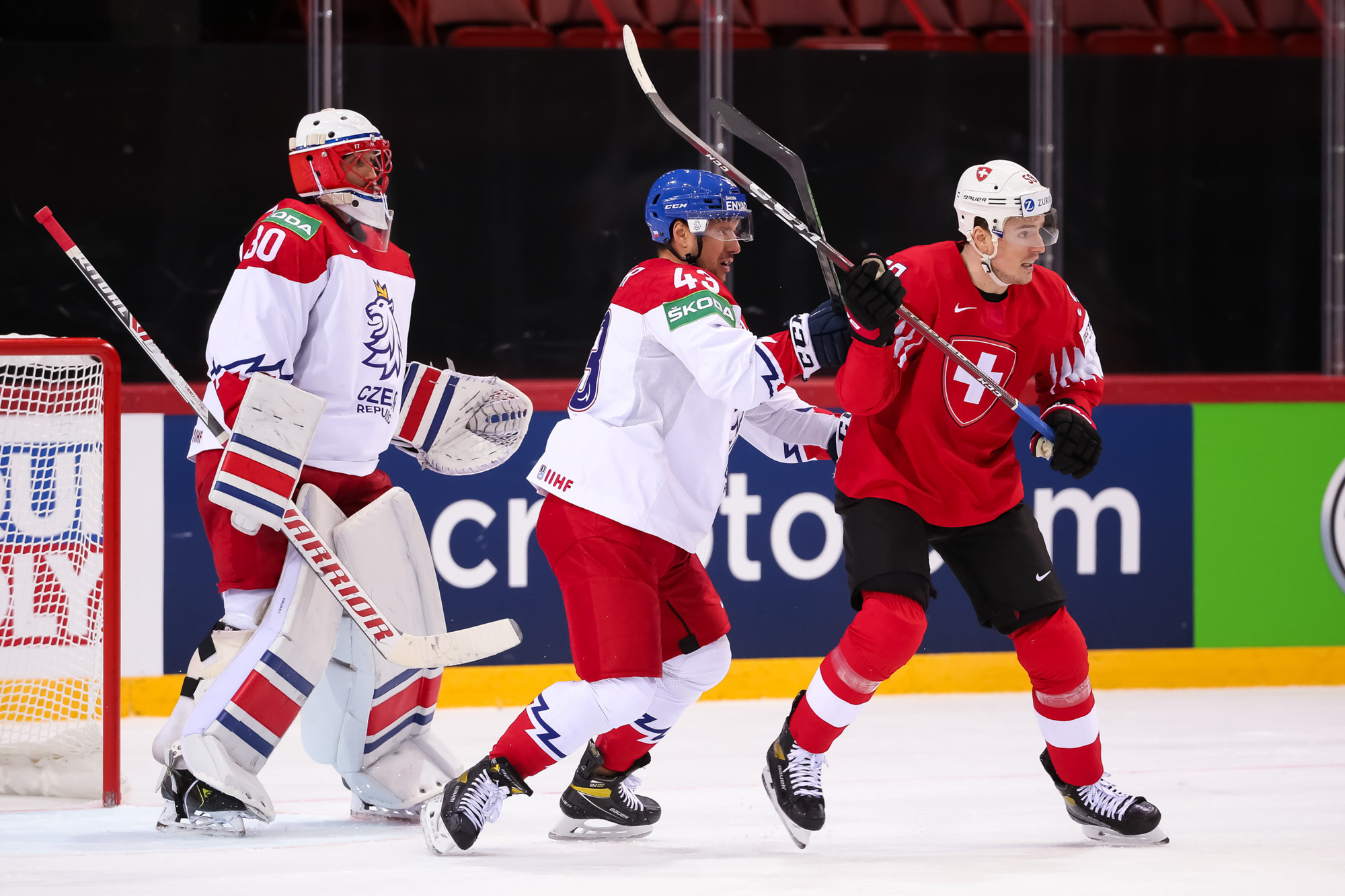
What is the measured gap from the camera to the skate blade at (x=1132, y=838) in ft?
9.37

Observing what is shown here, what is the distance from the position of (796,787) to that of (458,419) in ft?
3.23

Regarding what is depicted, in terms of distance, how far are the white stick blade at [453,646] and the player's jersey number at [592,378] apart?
0.40m

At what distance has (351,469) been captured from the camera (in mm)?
2996

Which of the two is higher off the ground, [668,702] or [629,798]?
[668,702]

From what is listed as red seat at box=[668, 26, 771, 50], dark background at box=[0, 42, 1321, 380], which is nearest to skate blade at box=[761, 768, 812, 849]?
dark background at box=[0, 42, 1321, 380]

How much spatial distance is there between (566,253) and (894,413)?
7.59 ft

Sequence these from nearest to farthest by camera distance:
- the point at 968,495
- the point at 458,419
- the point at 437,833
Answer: the point at 437,833, the point at 968,495, the point at 458,419

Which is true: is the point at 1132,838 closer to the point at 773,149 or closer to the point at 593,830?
the point at 593,830

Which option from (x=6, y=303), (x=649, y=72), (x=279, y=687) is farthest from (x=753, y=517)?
(x=6, y=303)

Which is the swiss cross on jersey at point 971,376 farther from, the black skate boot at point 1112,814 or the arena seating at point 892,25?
the arena seating at point 892,25

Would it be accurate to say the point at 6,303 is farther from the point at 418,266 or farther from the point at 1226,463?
the point at 1226,463

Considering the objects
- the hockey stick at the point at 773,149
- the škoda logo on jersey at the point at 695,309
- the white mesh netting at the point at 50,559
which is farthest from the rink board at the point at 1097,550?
the škoda logo on jersey at the point at 695,309

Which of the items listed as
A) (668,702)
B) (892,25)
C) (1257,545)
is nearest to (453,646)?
(668,702)

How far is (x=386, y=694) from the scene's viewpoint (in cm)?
302
